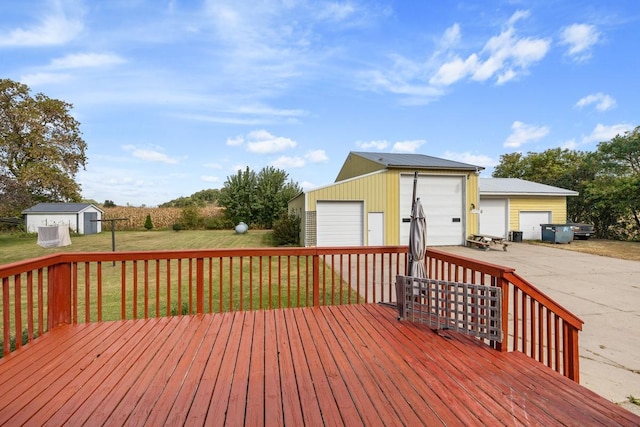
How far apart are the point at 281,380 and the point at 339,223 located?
973cm

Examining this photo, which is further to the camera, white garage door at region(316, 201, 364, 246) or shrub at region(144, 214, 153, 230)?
shrub at region(144, 214, 153, 230)

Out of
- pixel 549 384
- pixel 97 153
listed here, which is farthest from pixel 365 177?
pixel 97 153

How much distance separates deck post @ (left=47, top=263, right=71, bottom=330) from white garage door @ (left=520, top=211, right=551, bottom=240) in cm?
1684

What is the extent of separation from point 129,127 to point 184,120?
6.34 feet

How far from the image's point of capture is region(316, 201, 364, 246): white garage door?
1145cm

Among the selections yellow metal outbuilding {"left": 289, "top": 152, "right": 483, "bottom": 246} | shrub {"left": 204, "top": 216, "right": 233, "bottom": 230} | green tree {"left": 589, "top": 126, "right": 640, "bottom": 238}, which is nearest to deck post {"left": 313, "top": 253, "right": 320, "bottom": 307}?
yellow metal outbuilding {"left": 289, "top": 152, "right": 483, "bottom": 246}

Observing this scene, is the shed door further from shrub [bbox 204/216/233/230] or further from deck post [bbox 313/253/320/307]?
deck post [bbox 313/253/320/307]

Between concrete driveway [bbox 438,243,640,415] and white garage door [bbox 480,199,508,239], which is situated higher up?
white garage door [bbox 480,199,508,239]

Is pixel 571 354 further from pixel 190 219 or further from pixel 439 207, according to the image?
pixel 190 219

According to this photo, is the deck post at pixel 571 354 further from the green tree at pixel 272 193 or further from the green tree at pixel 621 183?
the green tree at pixel 272 193

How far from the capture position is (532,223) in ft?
46.8

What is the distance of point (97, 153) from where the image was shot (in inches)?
832

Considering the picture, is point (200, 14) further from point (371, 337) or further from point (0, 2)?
point (371, 337)

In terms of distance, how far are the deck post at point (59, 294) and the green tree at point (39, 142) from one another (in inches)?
793
